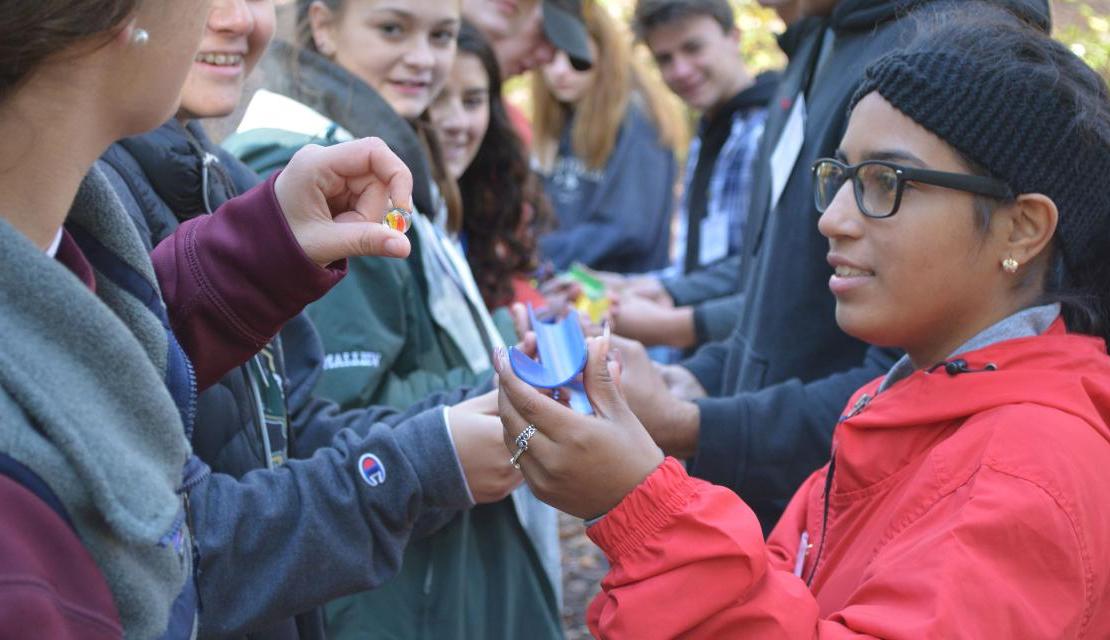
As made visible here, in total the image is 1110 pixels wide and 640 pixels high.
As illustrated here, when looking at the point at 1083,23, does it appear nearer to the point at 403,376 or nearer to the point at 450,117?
the point at 403,376

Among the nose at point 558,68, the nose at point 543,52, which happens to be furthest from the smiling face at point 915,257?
the nose at point 558,68

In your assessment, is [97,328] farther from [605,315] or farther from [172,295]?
[605,315]

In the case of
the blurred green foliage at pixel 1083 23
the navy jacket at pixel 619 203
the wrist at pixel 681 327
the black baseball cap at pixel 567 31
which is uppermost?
the blurred green foliage at pixel 1083 23

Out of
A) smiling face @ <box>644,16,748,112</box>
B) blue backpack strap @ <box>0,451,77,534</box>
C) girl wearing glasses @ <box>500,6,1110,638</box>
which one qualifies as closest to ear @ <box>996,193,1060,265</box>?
girl wearing glasses @ <box>500,6,1110,638</box>

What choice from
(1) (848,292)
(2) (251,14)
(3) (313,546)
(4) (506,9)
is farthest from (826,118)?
(4) (506,9)

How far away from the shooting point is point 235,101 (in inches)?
84.7

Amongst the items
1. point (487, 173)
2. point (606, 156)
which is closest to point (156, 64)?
point (487, 173)

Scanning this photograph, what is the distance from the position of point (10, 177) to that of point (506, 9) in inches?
157

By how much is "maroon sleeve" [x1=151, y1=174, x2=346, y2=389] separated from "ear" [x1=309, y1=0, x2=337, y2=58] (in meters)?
1.63

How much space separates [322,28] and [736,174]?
2481 mm

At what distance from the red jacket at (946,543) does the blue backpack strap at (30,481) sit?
29.8 inches

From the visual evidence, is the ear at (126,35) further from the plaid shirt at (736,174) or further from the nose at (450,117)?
the plaid shirt at (736,174)

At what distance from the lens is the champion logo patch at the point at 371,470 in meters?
1.79

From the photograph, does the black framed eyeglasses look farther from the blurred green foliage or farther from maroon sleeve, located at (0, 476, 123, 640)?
maroon sleeve, located at (0, 476, 123, 640)
